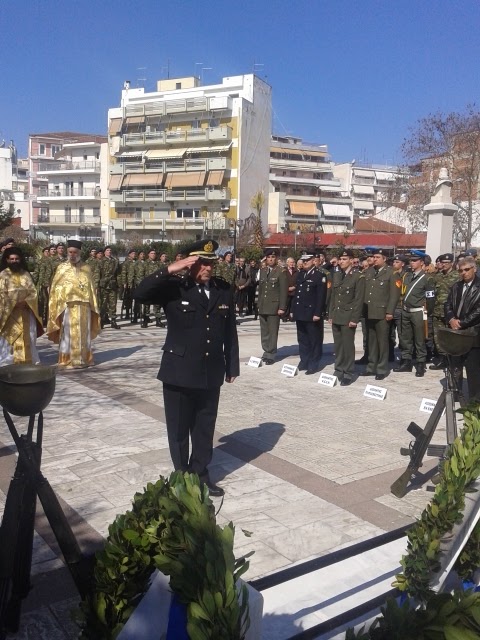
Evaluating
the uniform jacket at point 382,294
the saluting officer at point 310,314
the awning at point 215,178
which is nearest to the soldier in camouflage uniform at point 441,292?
the uniform jacket at point 382,294

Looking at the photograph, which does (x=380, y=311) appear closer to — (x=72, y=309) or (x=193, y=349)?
(x=72, y=309)

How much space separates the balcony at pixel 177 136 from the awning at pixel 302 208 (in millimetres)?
14833

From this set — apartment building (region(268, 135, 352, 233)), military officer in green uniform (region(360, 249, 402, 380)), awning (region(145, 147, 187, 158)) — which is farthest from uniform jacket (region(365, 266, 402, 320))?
apartment building (region(268, 135, 352, 233))

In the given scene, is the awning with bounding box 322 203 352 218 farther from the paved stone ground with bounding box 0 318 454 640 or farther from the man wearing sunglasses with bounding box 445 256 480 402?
the man wearing sunglasses with bounding box 445 256 480 402

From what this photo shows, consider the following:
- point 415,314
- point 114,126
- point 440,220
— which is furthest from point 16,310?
point 114,126

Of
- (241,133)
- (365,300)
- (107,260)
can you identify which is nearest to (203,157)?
(241,133)

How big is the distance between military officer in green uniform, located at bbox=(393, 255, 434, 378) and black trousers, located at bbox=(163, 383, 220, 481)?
5.71 meters

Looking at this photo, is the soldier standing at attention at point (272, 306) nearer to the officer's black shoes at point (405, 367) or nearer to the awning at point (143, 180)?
the officer's black shoes at point (405, 367)

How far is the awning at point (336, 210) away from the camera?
74.4 meters

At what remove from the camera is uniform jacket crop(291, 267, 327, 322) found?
9.55 meters

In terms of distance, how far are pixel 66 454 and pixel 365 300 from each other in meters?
5.42

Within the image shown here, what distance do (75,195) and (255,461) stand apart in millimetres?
65995

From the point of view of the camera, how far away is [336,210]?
74.9 meters

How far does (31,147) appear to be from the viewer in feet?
261
